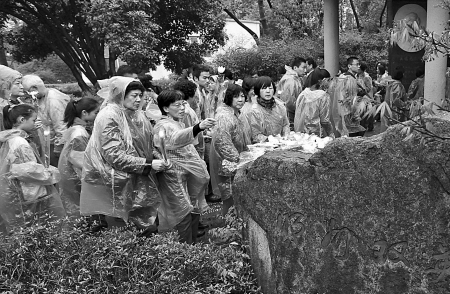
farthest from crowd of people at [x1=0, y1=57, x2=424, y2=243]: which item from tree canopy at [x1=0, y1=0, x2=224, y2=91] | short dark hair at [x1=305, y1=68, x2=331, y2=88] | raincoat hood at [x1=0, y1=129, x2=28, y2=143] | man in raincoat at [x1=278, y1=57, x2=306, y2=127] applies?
tree canopy at [x1=0, y1=0, x2=224, y2=91]

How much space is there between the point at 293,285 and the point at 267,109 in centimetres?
302

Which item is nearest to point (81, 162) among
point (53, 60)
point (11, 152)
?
point (11, 152)

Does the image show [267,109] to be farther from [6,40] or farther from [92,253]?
[6,40]

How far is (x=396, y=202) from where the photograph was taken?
9.88 feet

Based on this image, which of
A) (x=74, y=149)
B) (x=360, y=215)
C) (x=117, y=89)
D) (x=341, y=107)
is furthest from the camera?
(x=341, y=107)

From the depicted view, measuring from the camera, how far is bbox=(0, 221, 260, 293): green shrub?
3.35 meters

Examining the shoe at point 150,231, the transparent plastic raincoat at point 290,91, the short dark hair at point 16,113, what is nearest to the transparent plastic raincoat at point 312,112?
the transparent plastic raincoat at point 290,91

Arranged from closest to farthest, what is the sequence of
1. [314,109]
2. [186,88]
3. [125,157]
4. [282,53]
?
1. [125,157]
2. [186,88]
3. [314,109]
4. [282,53]

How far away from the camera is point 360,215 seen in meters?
3.13

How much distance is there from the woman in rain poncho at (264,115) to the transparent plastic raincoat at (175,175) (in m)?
1.17

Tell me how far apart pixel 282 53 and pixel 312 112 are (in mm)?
11783

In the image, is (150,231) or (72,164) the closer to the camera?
(150,231)

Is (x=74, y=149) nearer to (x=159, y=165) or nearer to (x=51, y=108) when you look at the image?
(x=159, y=165)

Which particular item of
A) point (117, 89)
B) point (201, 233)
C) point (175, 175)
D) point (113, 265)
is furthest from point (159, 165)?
point (201, 233)
